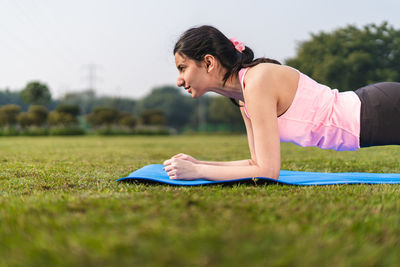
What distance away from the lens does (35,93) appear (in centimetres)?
3077

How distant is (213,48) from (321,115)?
0.90 m

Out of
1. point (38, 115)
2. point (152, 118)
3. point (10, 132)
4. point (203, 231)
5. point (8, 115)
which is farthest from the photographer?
point (152, 118)

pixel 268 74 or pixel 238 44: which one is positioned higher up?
pixel 238 44

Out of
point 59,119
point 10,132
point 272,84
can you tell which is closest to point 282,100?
point 272,84

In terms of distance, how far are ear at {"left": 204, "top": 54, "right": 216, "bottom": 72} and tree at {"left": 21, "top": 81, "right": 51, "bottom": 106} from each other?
105 ft

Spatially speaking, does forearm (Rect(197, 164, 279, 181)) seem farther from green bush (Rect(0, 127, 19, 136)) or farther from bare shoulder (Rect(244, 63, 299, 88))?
green bush (Rect(0, 127, 19, 136))

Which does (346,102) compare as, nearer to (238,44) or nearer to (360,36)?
(238,44)

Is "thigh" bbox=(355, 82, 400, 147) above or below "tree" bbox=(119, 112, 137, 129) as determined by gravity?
below

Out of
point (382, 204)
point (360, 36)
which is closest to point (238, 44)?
point (382, 204)

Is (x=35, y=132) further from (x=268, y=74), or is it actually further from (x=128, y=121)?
(x=268, y=74)

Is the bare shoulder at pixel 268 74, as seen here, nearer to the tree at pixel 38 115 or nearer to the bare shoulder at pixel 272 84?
the bare shoulder at pixel 272 84

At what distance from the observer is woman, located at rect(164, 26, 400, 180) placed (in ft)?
7.37

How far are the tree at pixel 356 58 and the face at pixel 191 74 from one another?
25.0 metres

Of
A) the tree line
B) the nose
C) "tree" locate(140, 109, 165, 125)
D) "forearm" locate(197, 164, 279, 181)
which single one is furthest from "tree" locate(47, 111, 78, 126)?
"forearm" locate(197, 164, 279, 181)
